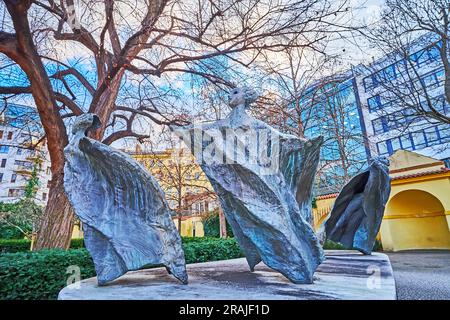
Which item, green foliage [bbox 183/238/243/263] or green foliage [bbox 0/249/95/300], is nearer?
green foliage [bbox 0/249/95/300]

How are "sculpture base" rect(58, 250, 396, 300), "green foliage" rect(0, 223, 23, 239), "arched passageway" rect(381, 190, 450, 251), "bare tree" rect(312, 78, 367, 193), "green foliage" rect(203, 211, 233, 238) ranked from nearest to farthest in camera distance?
1. "sculpture base" rect(58, 250, 396, 300)
2. "bare tree" rect(312, 78, 367, 193)
3. "arched passageway" rect(381, 190, 450, 251)
4. "green foliage" rect(203, 211, 233, 238)
5. "green foliage" rect(0, 223, 23, 239)

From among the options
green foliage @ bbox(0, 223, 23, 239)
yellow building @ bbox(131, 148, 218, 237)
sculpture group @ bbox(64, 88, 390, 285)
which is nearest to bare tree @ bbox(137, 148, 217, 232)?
yellow building @ bbox(131, 148, 218, 237)

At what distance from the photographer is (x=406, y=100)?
30.3ft

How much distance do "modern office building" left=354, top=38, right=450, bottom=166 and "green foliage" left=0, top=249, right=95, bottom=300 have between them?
8.83 metres

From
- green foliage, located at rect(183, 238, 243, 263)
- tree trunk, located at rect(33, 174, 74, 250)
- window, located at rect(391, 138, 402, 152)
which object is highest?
window, located at rect(391, 138, 402, 152)

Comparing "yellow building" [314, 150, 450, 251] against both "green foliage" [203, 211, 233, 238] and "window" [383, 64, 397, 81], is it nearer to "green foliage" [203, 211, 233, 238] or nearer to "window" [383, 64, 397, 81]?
"window" [383, 64, 397, 81]

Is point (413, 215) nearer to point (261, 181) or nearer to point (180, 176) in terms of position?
point (180, 176)

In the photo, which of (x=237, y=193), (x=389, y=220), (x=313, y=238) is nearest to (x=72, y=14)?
(x=237, y=193)

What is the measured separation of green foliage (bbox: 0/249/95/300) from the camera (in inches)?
142

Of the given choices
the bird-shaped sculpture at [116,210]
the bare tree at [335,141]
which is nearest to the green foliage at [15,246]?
the bird-shaped sculpture at [116,210]

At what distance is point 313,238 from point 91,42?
6.27 meters

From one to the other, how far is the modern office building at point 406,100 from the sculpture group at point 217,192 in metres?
6.48

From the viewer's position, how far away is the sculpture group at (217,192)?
3.28 m

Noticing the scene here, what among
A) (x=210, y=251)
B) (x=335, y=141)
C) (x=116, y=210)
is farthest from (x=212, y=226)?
(x=116, y=210)
